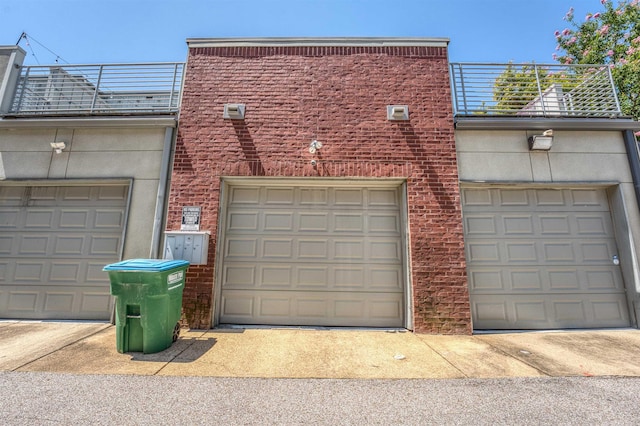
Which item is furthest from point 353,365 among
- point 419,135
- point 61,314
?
point 61,314

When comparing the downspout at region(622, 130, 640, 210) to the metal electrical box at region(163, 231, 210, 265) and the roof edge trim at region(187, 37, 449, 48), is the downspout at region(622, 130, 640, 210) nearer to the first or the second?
the roof edge trim at region(187, 37, 449, 48)

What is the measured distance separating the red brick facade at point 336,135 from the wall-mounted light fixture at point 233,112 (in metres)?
0.09

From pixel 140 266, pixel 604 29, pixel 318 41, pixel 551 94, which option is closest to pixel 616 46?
pixel 604 29

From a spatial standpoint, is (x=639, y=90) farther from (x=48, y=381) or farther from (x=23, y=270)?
(x=23, y=270)

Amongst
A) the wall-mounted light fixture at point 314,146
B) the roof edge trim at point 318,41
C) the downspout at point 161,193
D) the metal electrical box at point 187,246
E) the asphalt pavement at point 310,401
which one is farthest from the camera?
the roof edge trim at point 318,41

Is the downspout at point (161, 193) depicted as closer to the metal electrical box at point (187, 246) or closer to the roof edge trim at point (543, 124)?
the metal electrical box at point (187, 246)

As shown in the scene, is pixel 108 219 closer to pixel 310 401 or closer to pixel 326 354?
pixel 326 354

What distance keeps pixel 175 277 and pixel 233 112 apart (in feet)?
10.7

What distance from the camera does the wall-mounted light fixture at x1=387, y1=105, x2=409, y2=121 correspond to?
516cm

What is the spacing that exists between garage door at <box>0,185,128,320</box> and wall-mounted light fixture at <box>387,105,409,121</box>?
18.1 feet

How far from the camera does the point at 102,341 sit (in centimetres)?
387

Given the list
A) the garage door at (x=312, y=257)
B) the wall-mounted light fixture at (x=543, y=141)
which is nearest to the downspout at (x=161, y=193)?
the garage door at (x=312, y=257)

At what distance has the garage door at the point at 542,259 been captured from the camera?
482 centimetres

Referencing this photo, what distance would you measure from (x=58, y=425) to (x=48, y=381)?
1015 mm
